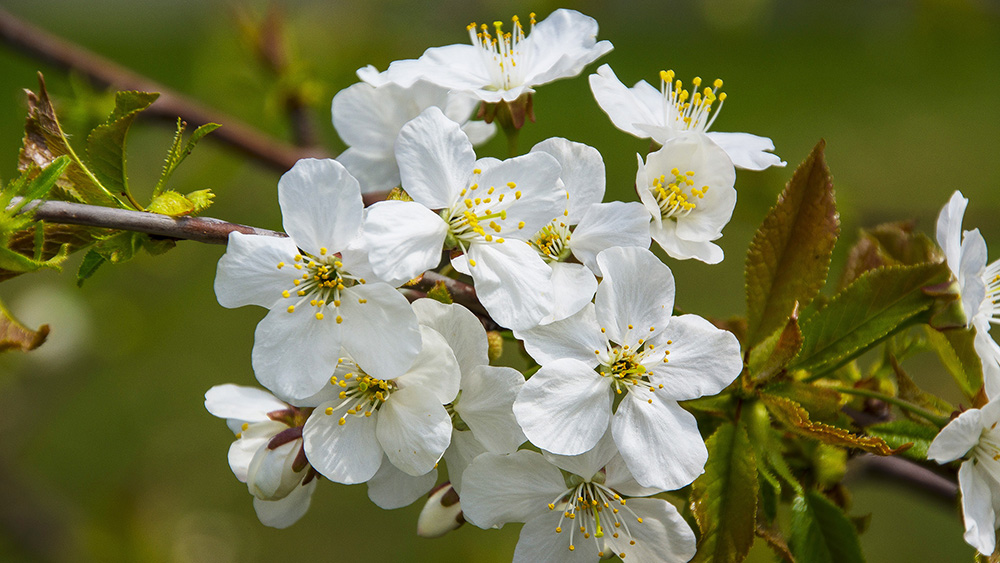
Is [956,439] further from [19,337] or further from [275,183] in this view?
[275,183]

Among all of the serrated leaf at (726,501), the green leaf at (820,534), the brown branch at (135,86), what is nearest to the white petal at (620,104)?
the serrated leaf at (726,501)

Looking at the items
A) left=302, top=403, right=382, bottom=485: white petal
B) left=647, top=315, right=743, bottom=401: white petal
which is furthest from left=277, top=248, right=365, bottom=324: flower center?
left=647, top=315, right=743, bottom=401: white petal

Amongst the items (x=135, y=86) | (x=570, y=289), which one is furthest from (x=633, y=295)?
(x=135, y=86)

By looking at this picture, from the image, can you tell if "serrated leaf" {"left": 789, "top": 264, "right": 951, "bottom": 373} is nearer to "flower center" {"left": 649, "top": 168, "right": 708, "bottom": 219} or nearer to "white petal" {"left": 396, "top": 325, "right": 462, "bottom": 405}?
"flower center" {"left": 649, "top": 168, "right": 708, "bottom": 219}

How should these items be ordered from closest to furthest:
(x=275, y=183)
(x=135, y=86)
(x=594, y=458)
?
1. (x=594, y=458)
2. (x=135, y=86)
3. (x=275, y=183)

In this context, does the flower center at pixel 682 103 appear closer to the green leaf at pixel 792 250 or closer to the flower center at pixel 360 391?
the green leaf at pixel 792 250

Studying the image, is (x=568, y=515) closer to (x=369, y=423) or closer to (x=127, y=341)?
(x=369, y=423)

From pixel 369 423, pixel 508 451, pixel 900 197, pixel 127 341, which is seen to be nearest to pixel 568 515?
pixel 508 451
